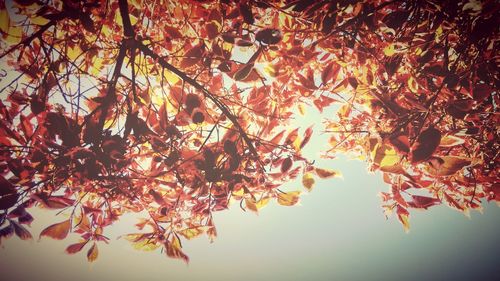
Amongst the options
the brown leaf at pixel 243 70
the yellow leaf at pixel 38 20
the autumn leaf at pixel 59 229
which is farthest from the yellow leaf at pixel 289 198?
the yellow leaf at pixel 38 20

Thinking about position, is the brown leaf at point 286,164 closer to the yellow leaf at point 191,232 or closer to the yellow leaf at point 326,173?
the yellow leaf at point 326,173

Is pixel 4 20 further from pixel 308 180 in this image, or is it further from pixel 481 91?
pixel 481 91

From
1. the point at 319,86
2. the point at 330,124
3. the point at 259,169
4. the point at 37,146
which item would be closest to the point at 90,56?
the point at 37,146

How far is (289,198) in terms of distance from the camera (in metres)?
1.26

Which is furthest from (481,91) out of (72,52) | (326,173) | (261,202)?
(72,52)

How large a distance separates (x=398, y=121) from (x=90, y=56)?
1513 mm

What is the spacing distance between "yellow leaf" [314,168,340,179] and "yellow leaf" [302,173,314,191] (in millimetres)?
46

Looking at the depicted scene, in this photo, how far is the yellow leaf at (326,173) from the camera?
3.69 feet

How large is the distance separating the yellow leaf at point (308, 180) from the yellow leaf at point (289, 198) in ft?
0.21

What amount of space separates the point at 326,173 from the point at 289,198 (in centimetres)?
24

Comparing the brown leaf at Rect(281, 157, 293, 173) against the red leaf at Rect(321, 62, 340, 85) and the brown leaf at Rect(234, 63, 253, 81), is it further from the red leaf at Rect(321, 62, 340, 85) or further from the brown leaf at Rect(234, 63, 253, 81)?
the brown leaf at Rect(234, 63, 253, 81)

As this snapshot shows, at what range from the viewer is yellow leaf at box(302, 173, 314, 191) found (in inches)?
47.1

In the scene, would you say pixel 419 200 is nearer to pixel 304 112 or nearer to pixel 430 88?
pixel 430 88

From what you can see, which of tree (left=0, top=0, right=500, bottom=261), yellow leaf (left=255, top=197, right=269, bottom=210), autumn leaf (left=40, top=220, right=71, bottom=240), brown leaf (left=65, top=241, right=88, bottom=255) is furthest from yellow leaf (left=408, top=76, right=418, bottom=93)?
brown leaf (left=65, top=241, right=88, bottom=255)
